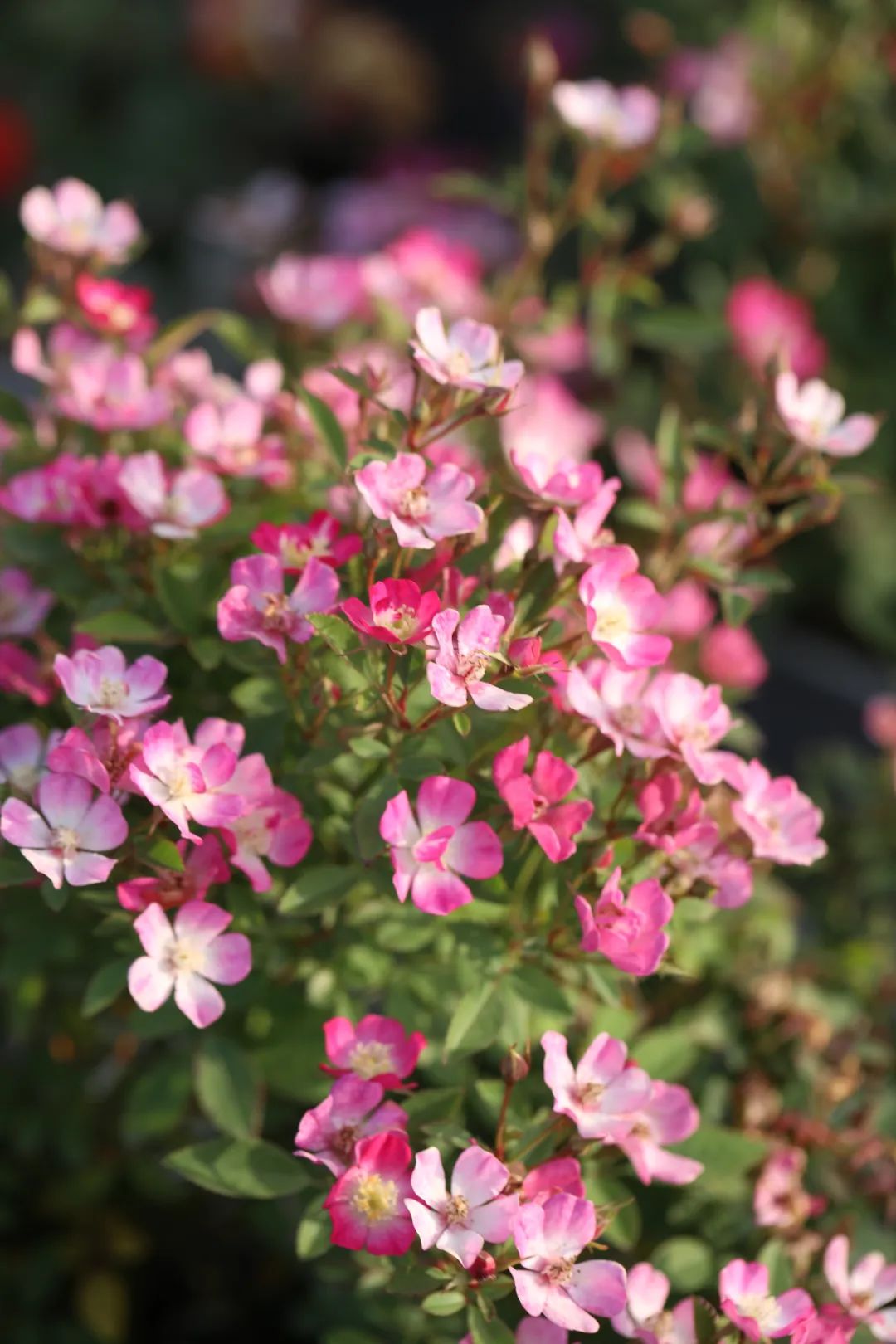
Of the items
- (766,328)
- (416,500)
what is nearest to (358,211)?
(766,328)

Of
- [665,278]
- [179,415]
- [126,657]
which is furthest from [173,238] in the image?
[126,657]

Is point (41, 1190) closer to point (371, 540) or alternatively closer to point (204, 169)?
point (371, 540)

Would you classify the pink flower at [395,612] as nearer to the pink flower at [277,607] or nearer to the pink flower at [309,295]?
the pink flower at [277,607]

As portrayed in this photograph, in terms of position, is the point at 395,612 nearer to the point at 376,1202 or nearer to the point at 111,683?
the point at 111,683

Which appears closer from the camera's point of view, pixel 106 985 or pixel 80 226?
pixel 106 985

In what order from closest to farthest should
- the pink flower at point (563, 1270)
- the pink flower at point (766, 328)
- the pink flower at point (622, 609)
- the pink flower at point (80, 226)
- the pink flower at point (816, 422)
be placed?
the pink flower at point (563, 1270) < the pink flower at point (622, 609) < the pink flower at point (816, 422) < the pink flower at point (80, 226) < the pink flower at point (766, 328)

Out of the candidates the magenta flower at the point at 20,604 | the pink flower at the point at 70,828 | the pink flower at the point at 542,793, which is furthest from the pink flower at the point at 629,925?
the magenta flower at the point at 20,604
